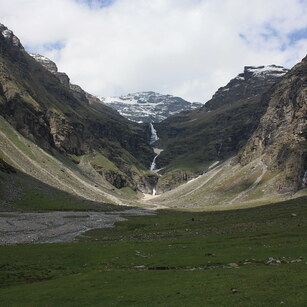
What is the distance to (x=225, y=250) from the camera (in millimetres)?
50125

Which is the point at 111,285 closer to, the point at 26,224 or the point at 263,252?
the point at 263,252

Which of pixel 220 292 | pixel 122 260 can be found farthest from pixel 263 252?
pixel 220 292

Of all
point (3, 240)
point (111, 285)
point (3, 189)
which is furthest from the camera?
point (3, 189)

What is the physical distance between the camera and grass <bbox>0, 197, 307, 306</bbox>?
26812 mm

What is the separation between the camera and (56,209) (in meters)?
160

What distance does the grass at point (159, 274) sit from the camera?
88.0ft

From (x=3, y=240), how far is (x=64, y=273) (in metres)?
34.4

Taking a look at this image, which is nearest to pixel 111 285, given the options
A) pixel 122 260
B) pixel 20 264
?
pixel 122 260

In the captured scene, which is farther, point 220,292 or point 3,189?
point 3,189

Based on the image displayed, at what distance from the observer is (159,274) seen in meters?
36.8

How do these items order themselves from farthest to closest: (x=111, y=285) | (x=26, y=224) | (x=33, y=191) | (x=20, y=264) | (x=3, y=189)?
(x=33, y=191), (x=3, y=189), (x=26, y=224), (x=20, y=264), (x=111, y=285)

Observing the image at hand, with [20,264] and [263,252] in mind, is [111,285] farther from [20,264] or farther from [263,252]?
[263,252]

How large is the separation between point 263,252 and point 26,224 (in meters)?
71.5

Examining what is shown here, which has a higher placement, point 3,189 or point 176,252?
point 3,189
